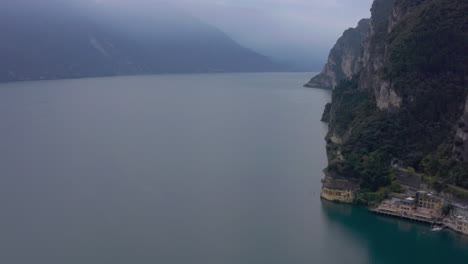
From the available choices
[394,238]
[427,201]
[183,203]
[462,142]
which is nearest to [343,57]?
[462,142]

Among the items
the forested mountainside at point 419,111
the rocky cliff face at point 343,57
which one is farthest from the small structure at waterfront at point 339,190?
the rocky cliff face at point 343,57

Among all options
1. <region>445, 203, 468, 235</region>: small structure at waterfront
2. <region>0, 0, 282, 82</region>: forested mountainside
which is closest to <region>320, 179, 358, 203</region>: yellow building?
<region>445, 203, 468, 235</region>: small structure at waterfront

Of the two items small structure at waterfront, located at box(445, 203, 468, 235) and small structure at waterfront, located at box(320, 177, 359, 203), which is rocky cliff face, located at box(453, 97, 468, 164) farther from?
small structure at waterfront, located at box(320, 177, 359, 203)

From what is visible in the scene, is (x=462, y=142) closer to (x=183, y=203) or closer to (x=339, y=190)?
(x=339, y=190)

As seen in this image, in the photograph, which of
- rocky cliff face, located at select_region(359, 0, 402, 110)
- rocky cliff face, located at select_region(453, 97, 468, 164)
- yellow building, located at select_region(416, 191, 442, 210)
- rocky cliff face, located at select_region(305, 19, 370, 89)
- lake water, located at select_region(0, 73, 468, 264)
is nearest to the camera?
lake water, located at select_region(0, 73, 468, 264)

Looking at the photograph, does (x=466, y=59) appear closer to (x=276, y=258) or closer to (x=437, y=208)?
(x=437, y=208)

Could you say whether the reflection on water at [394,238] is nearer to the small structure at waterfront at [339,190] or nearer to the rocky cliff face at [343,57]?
the small structure at waterfront at [339,190]

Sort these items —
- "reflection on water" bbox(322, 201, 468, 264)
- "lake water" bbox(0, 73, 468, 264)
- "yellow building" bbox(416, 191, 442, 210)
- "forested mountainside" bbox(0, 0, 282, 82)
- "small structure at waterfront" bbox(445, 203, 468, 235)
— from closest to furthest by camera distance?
"reflection on water" bbox(322, 201, 468, 264), "lake water" bbox(0, 73, 468, 264), "small structure at waterfront" bbox(445, 203, 468, 235), "yellow building" bbox(416, 191, 442, 210), "forested mountainside" bbox(0, 0, 282, 82)
